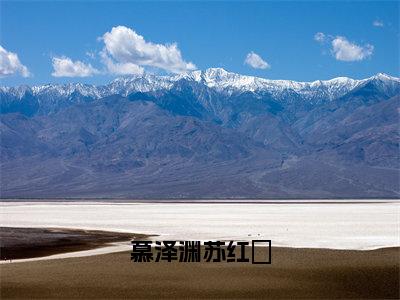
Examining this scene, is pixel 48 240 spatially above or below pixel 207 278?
above

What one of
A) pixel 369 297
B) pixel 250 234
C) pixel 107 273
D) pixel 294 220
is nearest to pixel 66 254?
pixel 107 273

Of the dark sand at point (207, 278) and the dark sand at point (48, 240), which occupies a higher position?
the dark sand at point (48, 240)

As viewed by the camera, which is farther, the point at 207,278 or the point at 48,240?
the point at 48,240

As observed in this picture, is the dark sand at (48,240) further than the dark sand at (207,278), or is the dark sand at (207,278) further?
the dark sand at (48,240)

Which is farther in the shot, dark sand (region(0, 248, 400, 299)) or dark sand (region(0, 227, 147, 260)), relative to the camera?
dark sand (region(0, 227, 147, 260))

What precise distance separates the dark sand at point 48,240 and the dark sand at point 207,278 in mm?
5038

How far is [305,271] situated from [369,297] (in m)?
5.85

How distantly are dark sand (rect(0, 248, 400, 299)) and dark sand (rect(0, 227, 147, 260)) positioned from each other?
5038 mm

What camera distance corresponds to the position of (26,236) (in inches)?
2048

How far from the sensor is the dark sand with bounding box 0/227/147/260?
42.3 meters

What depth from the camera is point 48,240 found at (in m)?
49.1

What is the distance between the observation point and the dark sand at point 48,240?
139 ft

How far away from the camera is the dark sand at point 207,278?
94.3 ft

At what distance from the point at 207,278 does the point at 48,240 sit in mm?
20678
